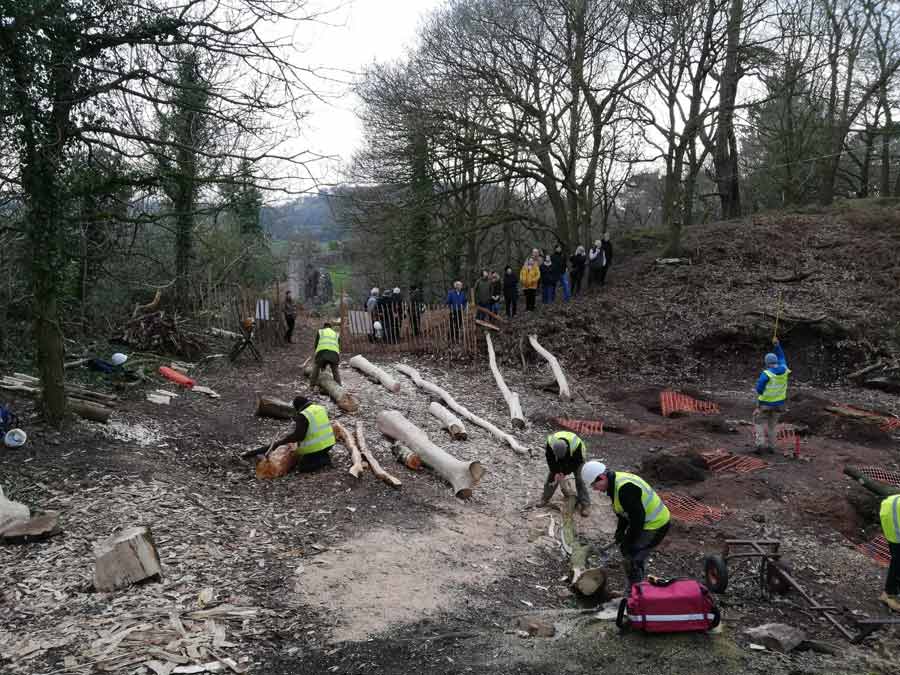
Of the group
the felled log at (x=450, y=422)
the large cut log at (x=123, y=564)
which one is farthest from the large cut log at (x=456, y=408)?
the large cut log at (x=123, y=564)

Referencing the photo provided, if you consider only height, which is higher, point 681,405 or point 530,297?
point 530,297

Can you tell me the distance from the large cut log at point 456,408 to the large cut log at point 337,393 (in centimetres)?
179

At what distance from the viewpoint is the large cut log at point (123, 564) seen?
4.77m

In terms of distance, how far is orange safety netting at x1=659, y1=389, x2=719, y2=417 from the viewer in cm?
1227

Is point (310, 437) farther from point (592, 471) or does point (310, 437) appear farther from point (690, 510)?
point (690, 510)

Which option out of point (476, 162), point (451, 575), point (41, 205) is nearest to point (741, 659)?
point (451, 575)

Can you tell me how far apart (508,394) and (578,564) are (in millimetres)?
6458

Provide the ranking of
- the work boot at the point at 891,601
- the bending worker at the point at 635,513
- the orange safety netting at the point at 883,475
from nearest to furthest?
the bending worker at the point at 635,513 → the work boot at the point at 891,601 → the orange safety netting at the point at 883,475

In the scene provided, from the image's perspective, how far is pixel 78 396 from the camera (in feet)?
29.2

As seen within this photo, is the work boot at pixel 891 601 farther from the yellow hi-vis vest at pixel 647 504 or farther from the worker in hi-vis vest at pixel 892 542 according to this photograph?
Answer: the yellow hi-vis vest at pixel 647 504

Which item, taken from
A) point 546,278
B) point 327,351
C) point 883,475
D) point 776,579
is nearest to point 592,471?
point 776,579

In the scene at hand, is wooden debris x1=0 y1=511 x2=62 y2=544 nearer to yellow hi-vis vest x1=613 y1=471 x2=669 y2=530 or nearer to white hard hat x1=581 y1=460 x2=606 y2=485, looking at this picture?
white hard hat x1=581 y1=460 x2=606 y2=485

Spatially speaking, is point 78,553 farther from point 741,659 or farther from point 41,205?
point 741,659

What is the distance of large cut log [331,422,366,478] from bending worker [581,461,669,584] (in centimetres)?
323
